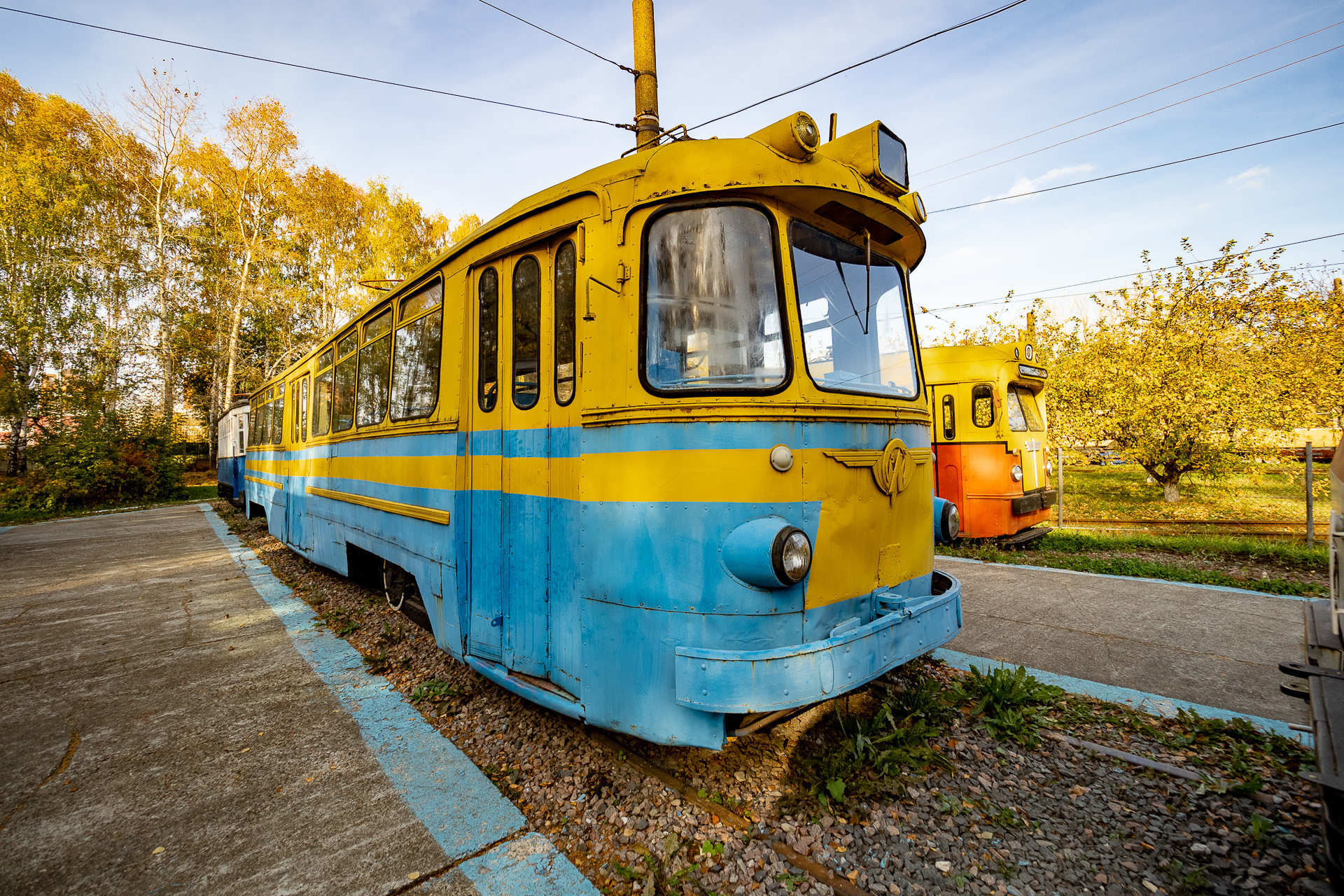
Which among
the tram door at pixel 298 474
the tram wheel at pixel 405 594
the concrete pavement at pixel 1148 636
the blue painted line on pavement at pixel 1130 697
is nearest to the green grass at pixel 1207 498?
the concrete pavement at pixel 1148 636

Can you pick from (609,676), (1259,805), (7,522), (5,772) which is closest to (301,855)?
(609,676)

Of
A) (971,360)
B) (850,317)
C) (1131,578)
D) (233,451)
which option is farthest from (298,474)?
(233,451)

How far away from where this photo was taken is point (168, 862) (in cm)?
234

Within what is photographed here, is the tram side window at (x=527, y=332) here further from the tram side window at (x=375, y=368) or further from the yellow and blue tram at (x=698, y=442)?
the tram side window at (x=375, y=368)

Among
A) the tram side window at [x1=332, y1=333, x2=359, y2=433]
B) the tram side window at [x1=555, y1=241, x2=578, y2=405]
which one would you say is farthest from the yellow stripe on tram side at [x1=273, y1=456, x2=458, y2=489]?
the tram side window at [x1=555, y1=241, x2=578, y2=405]

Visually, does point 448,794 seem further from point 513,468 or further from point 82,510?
point 82,510

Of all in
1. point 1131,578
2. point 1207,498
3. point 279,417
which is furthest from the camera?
point 1207,498

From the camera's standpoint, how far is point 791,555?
241cm

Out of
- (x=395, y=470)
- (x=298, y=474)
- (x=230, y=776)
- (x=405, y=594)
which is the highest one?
(x=395, y=470)

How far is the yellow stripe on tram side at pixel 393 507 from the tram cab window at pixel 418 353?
0.65m

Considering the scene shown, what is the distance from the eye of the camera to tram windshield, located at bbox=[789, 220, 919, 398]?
279 cm

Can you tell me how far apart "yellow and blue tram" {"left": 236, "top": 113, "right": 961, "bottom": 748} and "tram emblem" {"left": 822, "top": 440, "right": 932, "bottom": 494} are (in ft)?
0.04

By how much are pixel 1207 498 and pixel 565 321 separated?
605 inches

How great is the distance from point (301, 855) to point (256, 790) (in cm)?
67
